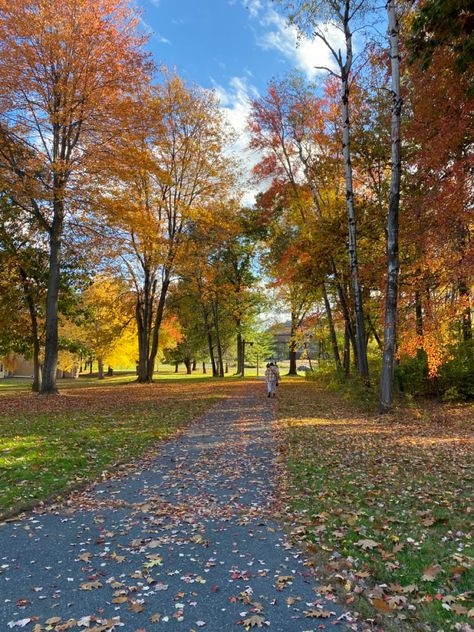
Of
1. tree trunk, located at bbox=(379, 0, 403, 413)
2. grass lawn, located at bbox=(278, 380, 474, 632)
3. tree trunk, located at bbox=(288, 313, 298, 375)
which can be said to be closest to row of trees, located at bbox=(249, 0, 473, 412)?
tree trunk, located at bbox=(379, 0, 403, 413)

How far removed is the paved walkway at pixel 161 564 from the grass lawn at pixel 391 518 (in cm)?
37

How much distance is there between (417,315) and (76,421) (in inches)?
458

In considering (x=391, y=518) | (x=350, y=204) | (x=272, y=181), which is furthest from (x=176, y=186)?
(x=391, y=518)

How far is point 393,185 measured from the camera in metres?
11.7

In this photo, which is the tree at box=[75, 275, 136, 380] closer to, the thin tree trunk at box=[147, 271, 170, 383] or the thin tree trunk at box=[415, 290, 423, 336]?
the thin tree trunk at box=[147, 271, 170, 383]

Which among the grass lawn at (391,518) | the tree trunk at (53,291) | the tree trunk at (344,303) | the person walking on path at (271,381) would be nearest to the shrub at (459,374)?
the tree trunk at (344,303)

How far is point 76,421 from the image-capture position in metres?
11.4

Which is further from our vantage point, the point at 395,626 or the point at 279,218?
the point at 279,218

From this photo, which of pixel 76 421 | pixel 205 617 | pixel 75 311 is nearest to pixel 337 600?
pixel 205 617

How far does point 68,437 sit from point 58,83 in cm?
1182

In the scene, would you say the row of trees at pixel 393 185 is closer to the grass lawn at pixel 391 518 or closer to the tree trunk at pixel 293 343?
the grass lawn at pixel 391 518

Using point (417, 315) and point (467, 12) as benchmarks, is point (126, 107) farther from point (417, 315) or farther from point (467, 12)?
point (417, 315)

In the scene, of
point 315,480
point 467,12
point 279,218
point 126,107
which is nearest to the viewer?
point 315,480

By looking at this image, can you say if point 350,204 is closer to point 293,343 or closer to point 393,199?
point 393,199
